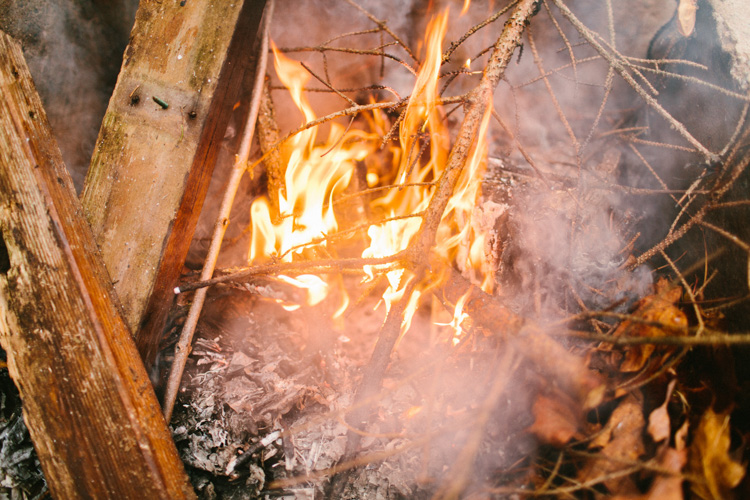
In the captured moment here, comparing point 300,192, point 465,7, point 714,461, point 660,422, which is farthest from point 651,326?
point 465,7

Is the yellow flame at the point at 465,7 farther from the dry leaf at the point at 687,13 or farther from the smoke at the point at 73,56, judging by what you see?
the smoke at the point at 73,56

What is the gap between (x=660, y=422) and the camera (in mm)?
1541

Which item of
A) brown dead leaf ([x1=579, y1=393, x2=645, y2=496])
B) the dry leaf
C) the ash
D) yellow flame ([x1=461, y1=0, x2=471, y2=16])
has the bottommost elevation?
the ash

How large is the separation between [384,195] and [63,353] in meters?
2.62

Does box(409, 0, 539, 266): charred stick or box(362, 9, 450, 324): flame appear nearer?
box(409, 0, 539, 266): charred stick

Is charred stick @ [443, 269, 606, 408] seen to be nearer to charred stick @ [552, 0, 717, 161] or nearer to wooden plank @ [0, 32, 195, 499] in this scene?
charred stick @ [552, 0, 717, 161]

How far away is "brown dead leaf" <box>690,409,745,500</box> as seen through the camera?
1.34 metres

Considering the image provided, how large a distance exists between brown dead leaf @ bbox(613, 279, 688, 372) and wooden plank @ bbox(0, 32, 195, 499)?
2.48 metres

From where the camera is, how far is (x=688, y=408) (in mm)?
1563

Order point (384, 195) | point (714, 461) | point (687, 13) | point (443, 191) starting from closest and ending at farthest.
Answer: point (714, 461) → point (443, 191) → point (687, 13) → point (384, 195)

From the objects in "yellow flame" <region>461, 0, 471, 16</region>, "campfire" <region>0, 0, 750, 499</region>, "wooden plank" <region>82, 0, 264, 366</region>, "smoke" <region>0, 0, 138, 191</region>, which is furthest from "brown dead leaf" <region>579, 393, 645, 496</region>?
"smoke" <region>0, 0, 138, 191</region>

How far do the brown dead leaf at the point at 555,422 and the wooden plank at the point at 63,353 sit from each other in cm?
189

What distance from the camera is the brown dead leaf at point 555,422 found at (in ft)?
5.35

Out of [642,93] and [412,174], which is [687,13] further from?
[412,174]
